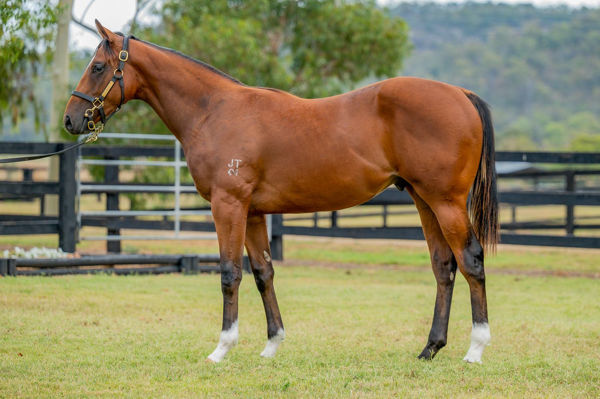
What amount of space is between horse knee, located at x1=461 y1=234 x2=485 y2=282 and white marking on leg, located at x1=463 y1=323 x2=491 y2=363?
35 centimetres

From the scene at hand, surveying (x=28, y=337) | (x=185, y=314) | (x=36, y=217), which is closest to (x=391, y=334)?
(x=185, y=314)

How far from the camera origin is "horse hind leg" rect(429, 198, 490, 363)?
4.90 meters

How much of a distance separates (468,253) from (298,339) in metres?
1.65

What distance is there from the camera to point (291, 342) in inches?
222

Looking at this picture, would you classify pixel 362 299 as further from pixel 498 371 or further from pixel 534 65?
pixel 534 65

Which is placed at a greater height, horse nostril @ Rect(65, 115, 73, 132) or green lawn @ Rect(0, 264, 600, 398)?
horse nostril @ Rect(65, 115, 73, 132)

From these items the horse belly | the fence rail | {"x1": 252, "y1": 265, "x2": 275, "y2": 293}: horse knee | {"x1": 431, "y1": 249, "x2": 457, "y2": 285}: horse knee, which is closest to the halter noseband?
the horse belly

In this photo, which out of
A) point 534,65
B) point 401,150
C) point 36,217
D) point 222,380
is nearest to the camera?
point 222,380

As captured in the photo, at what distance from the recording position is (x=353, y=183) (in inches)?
198

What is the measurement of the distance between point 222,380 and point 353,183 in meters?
1.66

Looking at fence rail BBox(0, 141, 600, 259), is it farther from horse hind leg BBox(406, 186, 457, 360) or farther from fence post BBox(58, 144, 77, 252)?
horse hind leg BBox(406, 186, 457, 360)

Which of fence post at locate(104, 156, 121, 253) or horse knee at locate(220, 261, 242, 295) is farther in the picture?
fence post at locate(104, 156, 121, 253)

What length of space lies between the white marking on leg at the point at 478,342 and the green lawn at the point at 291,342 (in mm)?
113

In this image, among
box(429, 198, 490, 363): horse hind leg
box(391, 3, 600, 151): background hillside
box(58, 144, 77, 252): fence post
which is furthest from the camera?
box(391, 3, 600, 151): background hillside
